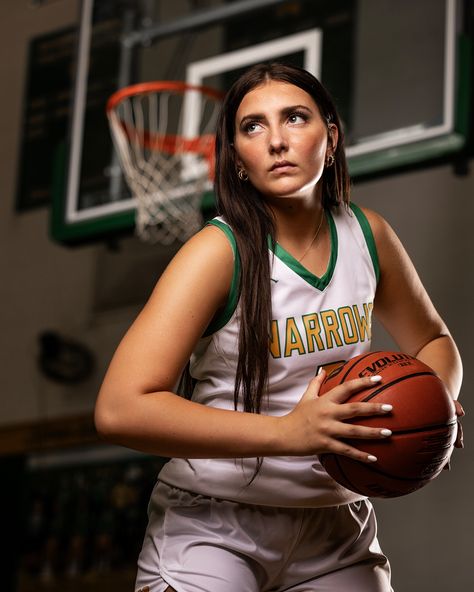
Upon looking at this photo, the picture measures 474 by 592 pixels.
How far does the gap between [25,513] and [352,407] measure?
4984 mm

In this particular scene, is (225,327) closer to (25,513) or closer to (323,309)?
(323,309)

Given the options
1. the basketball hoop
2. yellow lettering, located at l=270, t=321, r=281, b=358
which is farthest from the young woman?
the basketball hoop

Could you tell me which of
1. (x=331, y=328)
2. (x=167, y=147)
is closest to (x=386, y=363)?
(x=331, y=328)

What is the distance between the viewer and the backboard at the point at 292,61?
4.07 metres

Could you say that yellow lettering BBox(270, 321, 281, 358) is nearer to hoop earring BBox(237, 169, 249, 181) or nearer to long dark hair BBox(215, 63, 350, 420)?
long dark hair BBox(215, 63, 350, 420)

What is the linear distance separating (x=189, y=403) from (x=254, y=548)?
1.15ft

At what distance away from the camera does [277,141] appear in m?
1.82

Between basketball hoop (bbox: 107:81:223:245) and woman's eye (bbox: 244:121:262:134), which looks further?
basketball hoop (bbox: 107:81:223:245)

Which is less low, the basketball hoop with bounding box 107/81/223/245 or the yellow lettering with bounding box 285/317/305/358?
the basketball hoop with bounding box 107/81/223/245

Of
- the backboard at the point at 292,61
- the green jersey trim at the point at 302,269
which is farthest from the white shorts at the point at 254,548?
the backboard at the point at 292,61

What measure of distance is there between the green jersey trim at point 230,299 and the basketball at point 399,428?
236 millimetres

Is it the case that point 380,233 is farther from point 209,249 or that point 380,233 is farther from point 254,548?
point 254,548

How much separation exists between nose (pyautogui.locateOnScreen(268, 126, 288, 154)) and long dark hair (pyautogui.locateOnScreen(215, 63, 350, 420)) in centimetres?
13

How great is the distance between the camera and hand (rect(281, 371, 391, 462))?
1504 millimetres
